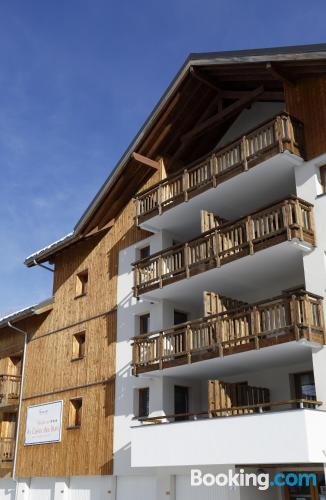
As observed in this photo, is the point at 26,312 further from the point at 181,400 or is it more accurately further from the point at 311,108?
the point at 311,108

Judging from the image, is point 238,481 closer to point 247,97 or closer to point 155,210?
point 155,210

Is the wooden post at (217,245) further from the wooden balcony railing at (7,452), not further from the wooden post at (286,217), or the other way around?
the wooden balcony railing at (7,452)

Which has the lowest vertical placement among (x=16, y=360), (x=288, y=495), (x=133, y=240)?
(x=288, y=495)

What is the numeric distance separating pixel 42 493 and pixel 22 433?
285 cm

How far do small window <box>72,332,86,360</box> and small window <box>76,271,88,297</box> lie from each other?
1.80 meters

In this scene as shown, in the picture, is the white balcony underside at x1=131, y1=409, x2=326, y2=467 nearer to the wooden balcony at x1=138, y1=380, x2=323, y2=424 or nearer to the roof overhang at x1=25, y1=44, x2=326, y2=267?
the wooden balcony at x1=138, y1=380, x2=323, y2=424

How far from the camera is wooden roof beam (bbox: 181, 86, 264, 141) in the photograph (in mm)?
20819

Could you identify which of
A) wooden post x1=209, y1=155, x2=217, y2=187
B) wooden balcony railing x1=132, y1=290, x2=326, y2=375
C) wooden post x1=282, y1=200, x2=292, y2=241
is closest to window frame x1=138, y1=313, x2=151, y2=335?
wooden balcony railing x1=132, y1=290, x2=326, y2=375

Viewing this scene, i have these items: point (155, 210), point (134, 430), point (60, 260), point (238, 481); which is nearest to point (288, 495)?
point (238, 481)

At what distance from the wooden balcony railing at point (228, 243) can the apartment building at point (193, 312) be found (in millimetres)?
58

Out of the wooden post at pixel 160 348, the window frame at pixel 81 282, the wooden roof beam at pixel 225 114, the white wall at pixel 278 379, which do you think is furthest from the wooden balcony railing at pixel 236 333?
the wooden roof beam at pixel 225 114

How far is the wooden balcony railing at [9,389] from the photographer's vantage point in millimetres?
27688

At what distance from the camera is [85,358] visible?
2420cm

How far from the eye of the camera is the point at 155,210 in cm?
2198
